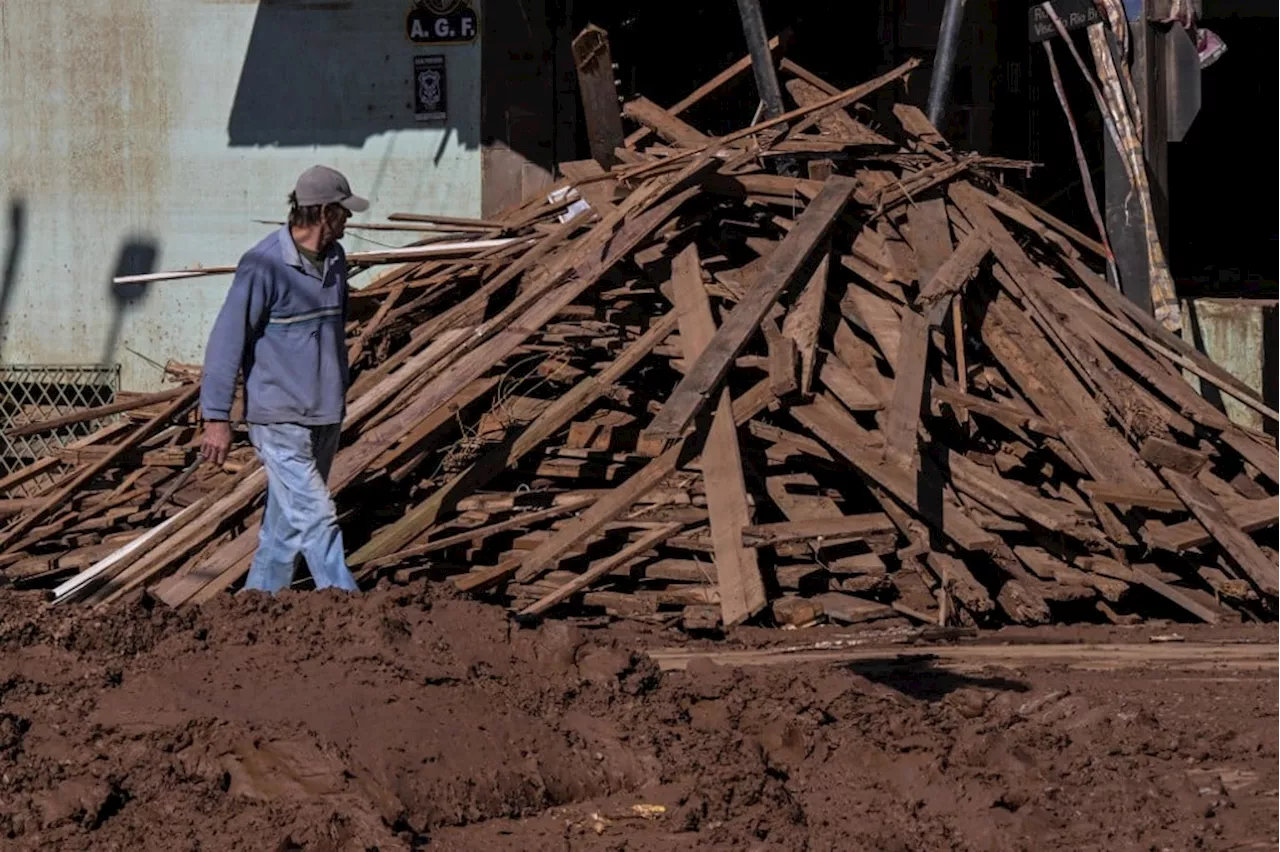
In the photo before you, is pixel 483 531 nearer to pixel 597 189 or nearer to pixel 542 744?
pixel 597 189

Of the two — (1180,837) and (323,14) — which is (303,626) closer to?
(1180,837)

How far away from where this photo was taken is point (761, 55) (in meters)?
10.9

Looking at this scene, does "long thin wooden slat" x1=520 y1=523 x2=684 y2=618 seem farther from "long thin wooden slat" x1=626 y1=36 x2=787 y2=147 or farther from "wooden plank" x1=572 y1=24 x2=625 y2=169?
"long thin wooden slat" x1=626 y1=36 x2=787 y2=147

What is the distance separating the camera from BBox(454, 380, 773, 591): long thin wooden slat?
8367 millimetres

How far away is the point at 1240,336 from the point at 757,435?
12.7 ft

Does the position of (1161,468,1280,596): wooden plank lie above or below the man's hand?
below

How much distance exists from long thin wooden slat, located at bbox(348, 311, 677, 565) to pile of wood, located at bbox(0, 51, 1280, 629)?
14 mm

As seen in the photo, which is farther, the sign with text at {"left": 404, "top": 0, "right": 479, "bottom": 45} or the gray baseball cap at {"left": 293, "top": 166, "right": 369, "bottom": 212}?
the sign with text at {"left": 404, "top": 0, "right": 479, "bottom": 45}

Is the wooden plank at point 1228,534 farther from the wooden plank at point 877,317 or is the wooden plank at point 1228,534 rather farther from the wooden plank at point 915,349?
the wooden plank at point 877,317

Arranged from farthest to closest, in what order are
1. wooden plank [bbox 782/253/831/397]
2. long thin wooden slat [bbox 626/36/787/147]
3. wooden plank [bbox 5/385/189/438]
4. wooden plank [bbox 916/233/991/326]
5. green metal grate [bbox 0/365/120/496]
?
green metal grate [bbox 0/365/120/496]
long thin wooden slat [bbox 626/36/787/147]
wooden plank [bbox 5/385/189/438]
wooden plank [bbox 916/233/991/326]
wooden plank [bbox 782/253/831/397]

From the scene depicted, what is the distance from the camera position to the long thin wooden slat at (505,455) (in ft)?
28.3

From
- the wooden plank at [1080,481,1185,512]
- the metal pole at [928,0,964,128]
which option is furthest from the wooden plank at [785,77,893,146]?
the wooden plank at [1080,481,1185,512]

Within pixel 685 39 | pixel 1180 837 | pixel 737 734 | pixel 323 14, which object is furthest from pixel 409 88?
pixel 1180 837

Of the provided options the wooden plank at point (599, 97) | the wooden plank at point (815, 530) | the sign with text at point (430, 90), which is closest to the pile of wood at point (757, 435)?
the wooden plank at point (815, 530)
